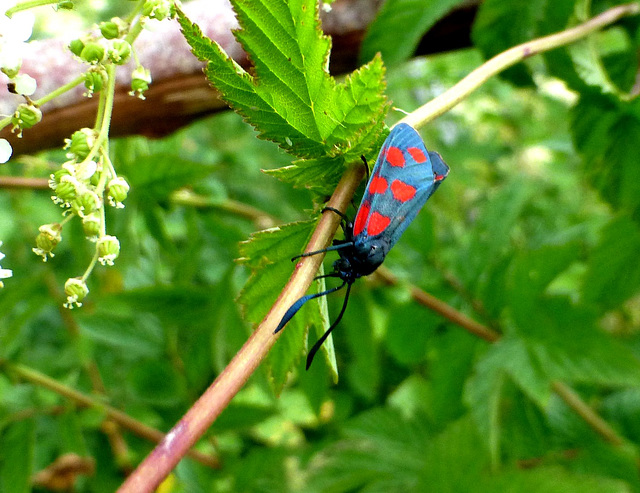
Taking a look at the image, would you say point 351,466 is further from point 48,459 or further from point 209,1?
point 209,1

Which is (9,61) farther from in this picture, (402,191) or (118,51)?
(402,191)

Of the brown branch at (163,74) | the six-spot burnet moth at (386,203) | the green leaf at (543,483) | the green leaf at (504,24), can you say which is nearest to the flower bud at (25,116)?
the six-spot burnet moth at (386,203)

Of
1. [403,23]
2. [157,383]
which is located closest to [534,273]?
[403,23]

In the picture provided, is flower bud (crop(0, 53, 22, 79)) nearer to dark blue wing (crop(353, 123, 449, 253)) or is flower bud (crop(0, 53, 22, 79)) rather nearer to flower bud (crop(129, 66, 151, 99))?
flower bud (crop(129, 66, 151, 99))

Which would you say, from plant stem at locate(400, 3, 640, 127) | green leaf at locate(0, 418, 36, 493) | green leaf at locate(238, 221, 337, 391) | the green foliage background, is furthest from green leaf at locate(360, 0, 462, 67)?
green leaf at locate(0, 418, 36, 493)

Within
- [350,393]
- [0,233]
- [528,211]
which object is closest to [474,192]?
[528,211]

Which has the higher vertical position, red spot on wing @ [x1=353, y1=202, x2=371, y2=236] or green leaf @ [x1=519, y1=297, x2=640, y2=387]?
red spot on wing @ [x1=353, y1=202, x2=371, y2=236]
